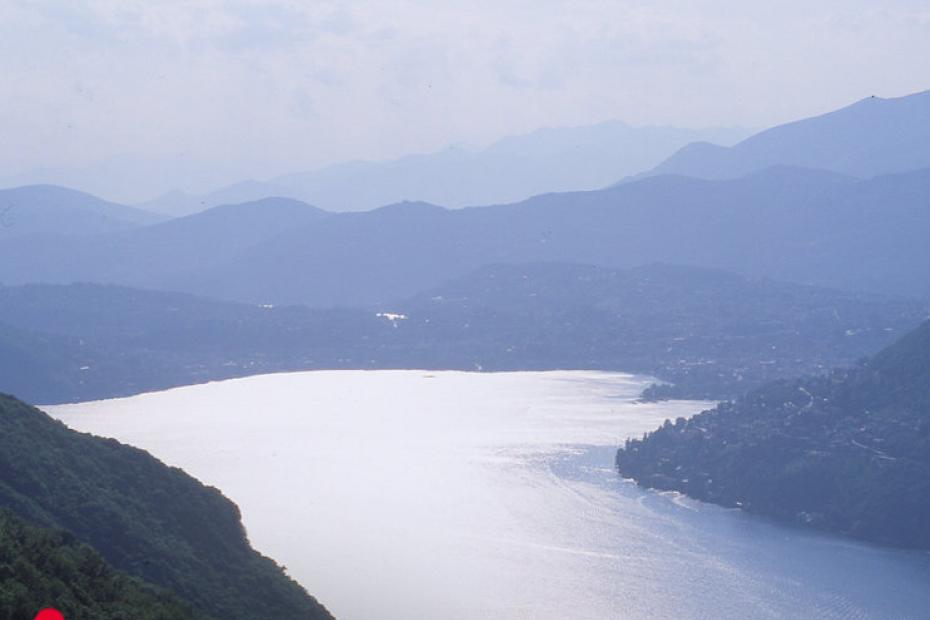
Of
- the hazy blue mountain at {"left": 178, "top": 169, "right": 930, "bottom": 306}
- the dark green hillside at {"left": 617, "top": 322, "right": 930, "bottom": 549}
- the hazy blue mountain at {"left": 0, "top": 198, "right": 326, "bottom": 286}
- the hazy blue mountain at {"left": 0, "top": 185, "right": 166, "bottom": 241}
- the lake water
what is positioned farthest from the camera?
the hazy blue mountain at {"left": 0, "top": 185, "right": 166, "bottom": 241}

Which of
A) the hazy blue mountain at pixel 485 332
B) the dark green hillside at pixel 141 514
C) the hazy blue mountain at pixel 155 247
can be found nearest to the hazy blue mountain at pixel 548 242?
the hazy blue mountain at pixel 155 247

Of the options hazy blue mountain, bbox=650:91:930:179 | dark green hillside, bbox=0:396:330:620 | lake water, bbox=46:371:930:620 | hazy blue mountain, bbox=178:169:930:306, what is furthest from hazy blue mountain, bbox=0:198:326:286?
dark green hillside, bbox=0:396:330:620

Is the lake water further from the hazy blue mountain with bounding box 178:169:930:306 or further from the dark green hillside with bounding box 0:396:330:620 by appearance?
the hazy blue mountain with bounding box 178:169:930:306

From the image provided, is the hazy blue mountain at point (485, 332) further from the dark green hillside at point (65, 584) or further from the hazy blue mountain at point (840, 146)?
the hazy blue mountain at point (840, 146)

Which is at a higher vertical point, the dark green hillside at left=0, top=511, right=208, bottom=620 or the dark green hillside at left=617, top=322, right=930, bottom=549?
the dark green hillside at left=617, top=322, right=930, bottom=549

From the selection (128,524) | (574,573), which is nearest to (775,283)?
(574,573)

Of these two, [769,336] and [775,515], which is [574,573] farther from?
[769,336]
